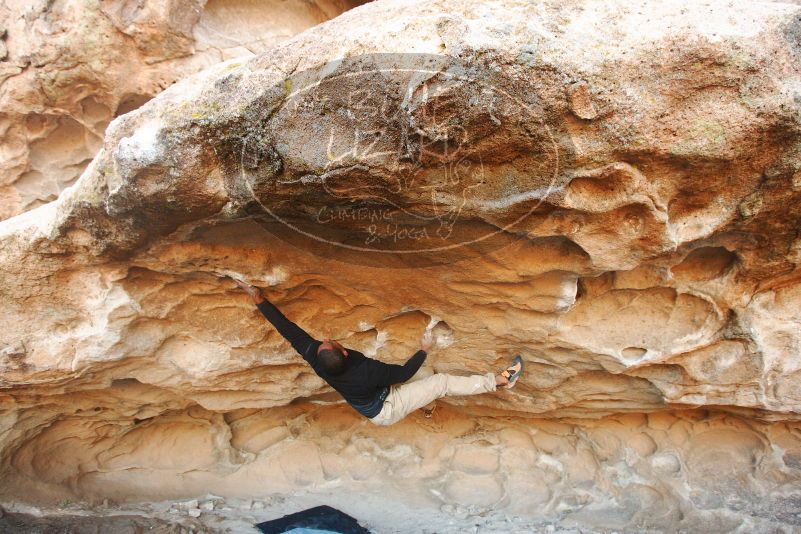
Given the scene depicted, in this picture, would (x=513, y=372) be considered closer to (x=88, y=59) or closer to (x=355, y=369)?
(x=355, y=369)

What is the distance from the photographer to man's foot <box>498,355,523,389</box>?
8.77ft

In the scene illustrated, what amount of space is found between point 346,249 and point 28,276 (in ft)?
4.96

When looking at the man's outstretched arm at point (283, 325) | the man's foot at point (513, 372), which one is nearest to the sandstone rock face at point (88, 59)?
the man's outstretched arm at point (283, 325)

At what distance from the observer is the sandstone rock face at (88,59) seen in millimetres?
3154

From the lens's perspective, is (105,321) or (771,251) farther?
(105,321)

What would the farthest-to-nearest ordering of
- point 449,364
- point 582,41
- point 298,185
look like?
point 449,364
point 298,185
point 582,41

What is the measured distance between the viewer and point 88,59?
322 cm

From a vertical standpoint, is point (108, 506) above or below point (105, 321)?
below

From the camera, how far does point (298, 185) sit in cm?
184

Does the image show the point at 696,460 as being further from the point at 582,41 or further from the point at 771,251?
the point at 582,41

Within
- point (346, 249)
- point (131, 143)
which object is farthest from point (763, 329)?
point (131, 143)

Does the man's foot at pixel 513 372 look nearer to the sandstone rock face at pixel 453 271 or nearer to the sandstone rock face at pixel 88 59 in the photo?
the sandstone rock face at pixel 453 271

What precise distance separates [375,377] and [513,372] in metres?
0.73

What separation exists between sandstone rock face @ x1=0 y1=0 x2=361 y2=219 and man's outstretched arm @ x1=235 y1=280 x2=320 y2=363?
1.86 metres
